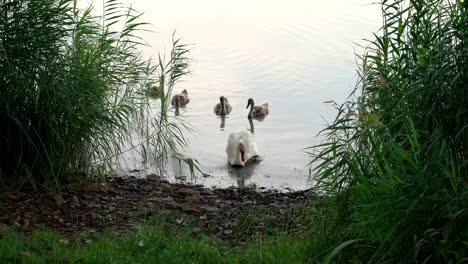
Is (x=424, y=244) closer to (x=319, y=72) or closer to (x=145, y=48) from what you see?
(x=319, y=72)

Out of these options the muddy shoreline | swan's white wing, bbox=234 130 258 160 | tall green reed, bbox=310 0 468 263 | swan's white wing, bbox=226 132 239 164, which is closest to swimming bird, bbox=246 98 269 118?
swan's white wing, bbox=234 130 258 160

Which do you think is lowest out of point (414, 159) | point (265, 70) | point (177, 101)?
point (414, 159)

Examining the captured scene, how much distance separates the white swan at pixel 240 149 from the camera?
31.0 ft

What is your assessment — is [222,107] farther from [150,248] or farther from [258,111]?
→ [150,248]

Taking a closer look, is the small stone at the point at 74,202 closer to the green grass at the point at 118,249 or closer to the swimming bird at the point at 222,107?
the green grass at the point at 118,249

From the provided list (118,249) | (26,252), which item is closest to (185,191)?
(118,249)

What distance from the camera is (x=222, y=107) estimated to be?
11.8 metres

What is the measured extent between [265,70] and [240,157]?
4.52 m

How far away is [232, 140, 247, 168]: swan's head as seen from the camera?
30.9ft

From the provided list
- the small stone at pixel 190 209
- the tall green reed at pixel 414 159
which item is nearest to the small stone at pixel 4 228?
the small stone at pixel 190 209

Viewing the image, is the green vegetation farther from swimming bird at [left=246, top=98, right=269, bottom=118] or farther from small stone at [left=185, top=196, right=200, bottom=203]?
swimming bird at [left=246, top=98, right=269, bottom=118]

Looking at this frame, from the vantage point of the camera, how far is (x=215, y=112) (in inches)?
465

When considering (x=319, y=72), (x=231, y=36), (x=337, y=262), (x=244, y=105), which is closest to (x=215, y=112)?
(x=244, y=105)

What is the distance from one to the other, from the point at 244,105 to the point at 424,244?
832 cm
